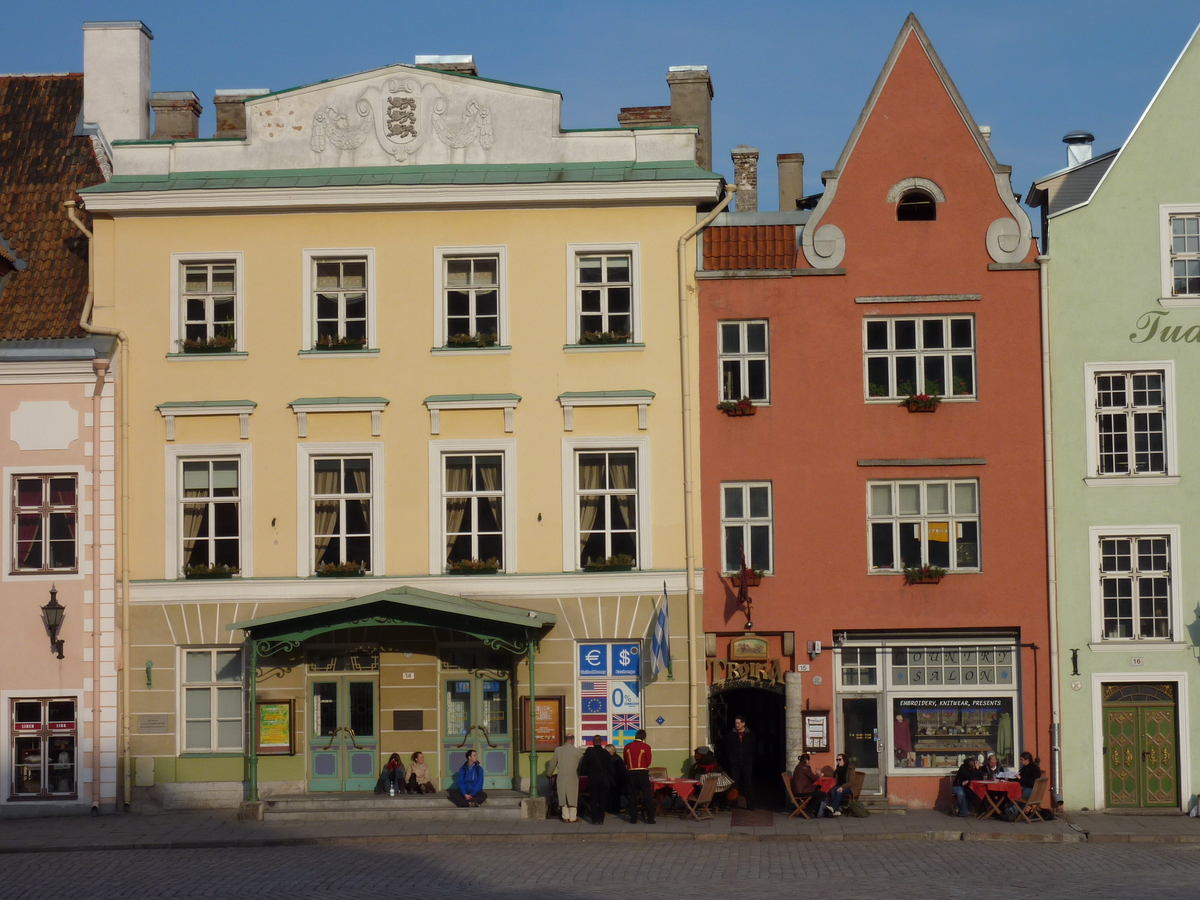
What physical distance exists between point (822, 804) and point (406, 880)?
330 inches

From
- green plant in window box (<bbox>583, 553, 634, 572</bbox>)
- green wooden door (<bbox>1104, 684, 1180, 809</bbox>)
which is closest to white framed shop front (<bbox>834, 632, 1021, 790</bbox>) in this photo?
green wooden door (<bbox>1104, 684, 1180, 809</bbox>)

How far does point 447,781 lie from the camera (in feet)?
91.4

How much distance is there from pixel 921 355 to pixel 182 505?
13.4 meters

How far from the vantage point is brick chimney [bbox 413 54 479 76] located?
3044 cm

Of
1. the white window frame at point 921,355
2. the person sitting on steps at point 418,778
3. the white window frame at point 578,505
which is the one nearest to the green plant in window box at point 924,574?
the white window frame at point 921,355

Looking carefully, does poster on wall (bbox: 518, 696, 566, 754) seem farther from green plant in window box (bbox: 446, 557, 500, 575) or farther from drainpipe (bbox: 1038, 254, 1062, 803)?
drainpipe (bbox: 1038, 254, 1062, 803)

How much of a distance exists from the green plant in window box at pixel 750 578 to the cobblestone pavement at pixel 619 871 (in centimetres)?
498

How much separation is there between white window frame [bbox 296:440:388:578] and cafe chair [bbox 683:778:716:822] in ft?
22.1

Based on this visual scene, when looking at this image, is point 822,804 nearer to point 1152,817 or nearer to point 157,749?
point 1152,817

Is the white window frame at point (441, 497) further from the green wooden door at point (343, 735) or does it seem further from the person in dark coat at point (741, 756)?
the person in dark coat at point (741, 756)

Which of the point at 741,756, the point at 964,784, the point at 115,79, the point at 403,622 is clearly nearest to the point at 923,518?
the point at 964,784

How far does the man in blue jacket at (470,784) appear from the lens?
86.4 feet

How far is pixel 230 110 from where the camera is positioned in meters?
31.3

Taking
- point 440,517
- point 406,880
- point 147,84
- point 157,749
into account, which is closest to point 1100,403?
point 440,517
